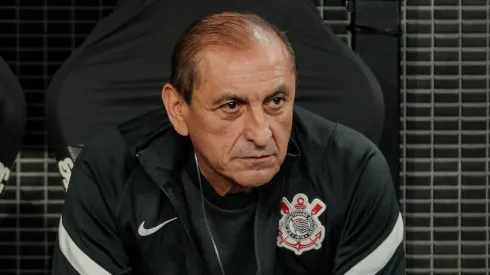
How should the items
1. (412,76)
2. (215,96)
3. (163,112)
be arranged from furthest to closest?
(412,76) < (163,112) < (215,96)

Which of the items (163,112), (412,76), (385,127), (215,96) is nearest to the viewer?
(215,96)

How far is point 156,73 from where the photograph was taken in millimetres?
1163

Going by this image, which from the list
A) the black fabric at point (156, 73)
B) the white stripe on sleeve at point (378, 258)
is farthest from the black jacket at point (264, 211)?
the black fabric at point (156, 73)

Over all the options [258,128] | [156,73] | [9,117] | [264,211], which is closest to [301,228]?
[264,211]

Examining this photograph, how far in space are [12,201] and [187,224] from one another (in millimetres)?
625

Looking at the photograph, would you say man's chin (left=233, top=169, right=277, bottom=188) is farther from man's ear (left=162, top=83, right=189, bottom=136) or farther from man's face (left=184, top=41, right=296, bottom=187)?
man's ear (left=162, top=83, right=189, bottom=136)

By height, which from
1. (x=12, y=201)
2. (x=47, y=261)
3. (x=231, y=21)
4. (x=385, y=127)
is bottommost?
(x=47, y=261)

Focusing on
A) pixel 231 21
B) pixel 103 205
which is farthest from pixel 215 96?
pixel 103 205

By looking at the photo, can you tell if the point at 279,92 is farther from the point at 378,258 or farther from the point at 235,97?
the point at 378,258

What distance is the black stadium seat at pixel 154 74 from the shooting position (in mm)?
1158

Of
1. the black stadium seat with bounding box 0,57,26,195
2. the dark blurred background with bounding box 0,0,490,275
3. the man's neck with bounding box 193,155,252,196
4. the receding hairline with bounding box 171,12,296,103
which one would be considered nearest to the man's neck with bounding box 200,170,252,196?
the man's neck with bounding box 193,155,252,196

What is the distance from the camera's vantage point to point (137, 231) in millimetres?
1022

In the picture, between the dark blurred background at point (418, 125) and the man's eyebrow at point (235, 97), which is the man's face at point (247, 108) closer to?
the man's eyebrow at point (235, 97)

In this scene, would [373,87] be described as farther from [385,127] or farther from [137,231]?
[137,231]
